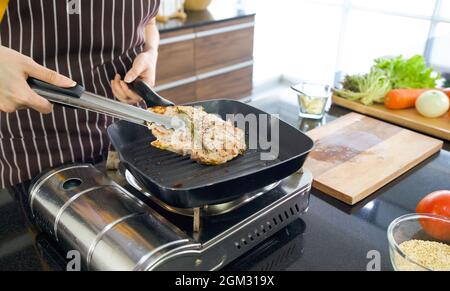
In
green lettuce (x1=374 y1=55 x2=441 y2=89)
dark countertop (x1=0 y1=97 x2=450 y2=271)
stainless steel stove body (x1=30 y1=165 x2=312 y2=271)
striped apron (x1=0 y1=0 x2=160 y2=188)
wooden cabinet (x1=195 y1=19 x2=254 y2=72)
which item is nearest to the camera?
stainless steel stove body (x1=30 y1=165 x2=312 y2=271)

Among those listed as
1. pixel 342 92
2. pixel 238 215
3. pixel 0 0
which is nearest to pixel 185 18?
pixel 342 92

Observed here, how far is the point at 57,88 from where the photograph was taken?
851 mm

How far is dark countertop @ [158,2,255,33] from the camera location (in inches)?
111

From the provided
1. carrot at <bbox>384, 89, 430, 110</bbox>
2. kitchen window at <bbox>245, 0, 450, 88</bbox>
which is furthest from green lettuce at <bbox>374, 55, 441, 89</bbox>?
kitchen window at <bbox>245, 0, 450, 88</bbox>

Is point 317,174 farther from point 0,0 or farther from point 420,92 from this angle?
point 0,0

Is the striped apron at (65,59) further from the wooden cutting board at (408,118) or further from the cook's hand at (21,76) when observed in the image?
the wooden cutting board at (408,118)

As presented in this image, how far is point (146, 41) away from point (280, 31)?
12.3 feet

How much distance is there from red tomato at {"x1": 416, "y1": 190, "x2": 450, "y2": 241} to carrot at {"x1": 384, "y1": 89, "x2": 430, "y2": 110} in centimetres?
72

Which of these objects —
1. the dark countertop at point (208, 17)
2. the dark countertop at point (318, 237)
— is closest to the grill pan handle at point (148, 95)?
the dark countertop at point (318, 237)

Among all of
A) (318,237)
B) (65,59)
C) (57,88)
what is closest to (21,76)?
(57,88)

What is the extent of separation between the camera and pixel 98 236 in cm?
74

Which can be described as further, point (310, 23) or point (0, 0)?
point (310, 23)

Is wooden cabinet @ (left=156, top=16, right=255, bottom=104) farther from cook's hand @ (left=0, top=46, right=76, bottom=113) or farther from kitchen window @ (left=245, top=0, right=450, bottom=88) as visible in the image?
cook's hand @ (left=0, top=46, right=76, bottom=113)

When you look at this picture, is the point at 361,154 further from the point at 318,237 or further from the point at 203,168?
the point at 203,168
